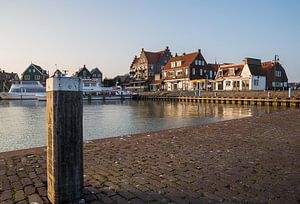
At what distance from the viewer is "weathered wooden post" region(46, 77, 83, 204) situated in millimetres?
3266

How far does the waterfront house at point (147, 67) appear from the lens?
8650 cm

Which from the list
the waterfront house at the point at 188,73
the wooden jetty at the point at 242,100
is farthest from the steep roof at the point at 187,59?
the wooden jetty at the point at 242,100

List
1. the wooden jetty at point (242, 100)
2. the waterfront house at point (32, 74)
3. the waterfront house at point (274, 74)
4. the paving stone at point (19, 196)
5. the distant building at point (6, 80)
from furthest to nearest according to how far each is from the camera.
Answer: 1. the waterfront house at point (32, 74)
2. the distant building at point (6, 80)
3. the waterfront house at point (274, 74)
4. the wooden jetty at point (242, 100)
5. the paving stone at point (19, 196)

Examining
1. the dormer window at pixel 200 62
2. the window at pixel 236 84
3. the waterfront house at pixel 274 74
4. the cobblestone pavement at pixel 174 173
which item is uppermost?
the dormer window at pixel 200 62

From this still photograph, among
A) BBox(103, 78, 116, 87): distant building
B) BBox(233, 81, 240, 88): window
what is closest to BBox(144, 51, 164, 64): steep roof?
BBox(103, 78, 116, 87): distant building

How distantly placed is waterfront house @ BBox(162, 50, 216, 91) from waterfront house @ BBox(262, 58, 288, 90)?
13890 millimetres

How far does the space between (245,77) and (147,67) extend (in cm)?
3831

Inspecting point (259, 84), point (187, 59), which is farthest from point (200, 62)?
point (259, 84)

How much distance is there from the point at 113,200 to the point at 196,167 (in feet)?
6.81

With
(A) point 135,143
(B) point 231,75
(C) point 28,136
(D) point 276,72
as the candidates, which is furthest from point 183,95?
(A) point 135,143

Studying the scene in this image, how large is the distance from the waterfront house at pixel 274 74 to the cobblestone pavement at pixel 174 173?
183 ft

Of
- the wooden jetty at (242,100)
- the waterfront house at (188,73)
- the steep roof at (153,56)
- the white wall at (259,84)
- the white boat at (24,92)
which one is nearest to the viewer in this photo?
the wooden jetty at (242,100)

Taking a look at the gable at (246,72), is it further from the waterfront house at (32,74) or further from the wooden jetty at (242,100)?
the waterfront house at (32,74)

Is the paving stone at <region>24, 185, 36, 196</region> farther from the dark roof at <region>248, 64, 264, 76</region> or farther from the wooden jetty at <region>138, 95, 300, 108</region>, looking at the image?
the dark roof at <region>248, 64, 264, 76</region>
